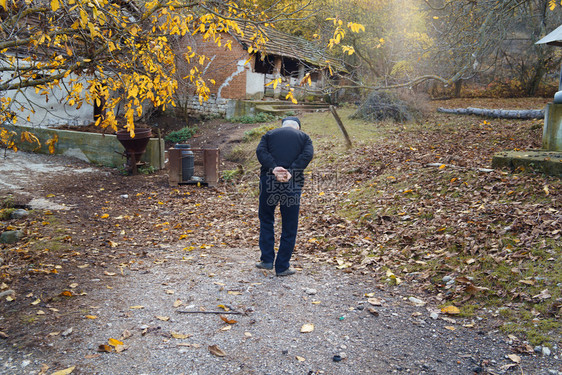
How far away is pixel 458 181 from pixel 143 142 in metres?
8.39

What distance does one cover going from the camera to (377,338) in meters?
3.74

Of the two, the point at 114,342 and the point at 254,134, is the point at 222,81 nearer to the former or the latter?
the point at 254,134

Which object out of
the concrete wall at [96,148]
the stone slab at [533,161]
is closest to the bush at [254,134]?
the concrete wall at [96,148]

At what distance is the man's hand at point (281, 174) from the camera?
484cm

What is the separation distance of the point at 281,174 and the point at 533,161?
4462 mm

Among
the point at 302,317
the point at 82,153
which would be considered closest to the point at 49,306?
the point at 302,317

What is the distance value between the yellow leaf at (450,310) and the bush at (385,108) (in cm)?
1361

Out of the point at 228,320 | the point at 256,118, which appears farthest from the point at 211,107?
the point at 228,320

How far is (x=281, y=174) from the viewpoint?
485 cm

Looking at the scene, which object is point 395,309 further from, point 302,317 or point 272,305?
point 272,305

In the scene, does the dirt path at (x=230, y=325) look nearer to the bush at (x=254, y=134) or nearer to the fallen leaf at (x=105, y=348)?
the fallen leaf at (x=105, y=348)

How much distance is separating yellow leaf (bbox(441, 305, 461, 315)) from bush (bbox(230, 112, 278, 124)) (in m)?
16.1

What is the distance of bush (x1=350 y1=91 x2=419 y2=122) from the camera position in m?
17.2

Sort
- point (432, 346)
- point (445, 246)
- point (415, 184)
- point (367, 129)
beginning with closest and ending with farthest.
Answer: point (432, 346)
point (445, 246)
point (415, 184)
point (367, 129)
